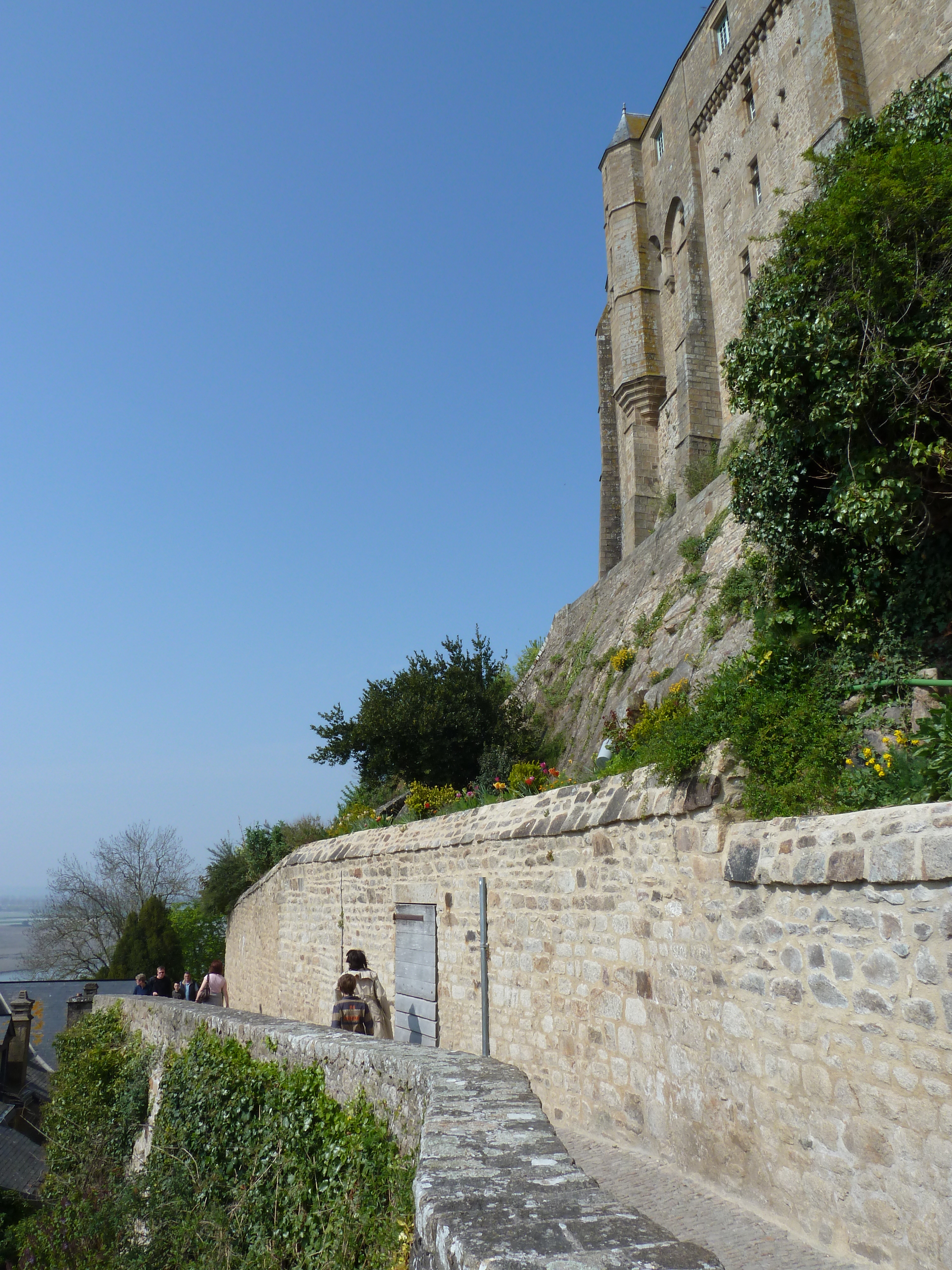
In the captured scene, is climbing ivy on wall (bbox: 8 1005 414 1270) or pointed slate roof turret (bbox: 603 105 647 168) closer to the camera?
climbing ivy on wall (bbox: 8 1005 414 1270)

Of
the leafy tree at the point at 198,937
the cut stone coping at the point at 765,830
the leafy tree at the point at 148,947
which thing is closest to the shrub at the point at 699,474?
the cut stone coping at the point at 765,830

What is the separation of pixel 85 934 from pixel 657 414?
3683 cm

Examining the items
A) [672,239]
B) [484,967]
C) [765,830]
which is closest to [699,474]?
[672,239]

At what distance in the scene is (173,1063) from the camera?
7910 mm

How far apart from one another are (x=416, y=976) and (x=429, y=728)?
23.3ft

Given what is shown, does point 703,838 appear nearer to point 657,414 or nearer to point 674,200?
point 657,414

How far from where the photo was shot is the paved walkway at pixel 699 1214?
4.36 meters

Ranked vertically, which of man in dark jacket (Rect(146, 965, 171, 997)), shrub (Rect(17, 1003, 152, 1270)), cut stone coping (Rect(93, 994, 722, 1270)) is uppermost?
cut stone coping (Rect(93, 994, 722, 1270))

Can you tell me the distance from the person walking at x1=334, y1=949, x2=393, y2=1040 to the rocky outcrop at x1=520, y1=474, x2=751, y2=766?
5.45m

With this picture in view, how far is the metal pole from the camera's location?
837 centimetres

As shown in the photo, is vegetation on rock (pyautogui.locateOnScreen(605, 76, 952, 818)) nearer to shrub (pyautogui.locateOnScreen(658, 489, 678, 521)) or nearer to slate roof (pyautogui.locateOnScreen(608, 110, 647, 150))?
shrub (pyautogui.locateOnScreen(658, 489, 678, 521))

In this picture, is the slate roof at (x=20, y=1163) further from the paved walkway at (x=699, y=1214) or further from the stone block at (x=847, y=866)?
the stone block at (x=847, y=866)

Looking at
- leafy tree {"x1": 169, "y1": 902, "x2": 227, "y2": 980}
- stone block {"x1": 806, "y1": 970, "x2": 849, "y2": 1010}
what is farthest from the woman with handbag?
leafy tree {"x1": 169, "y1": 902, "x2": 227, "y2": 980}

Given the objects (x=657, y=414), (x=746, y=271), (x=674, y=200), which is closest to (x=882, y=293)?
(x=746, y=271)
